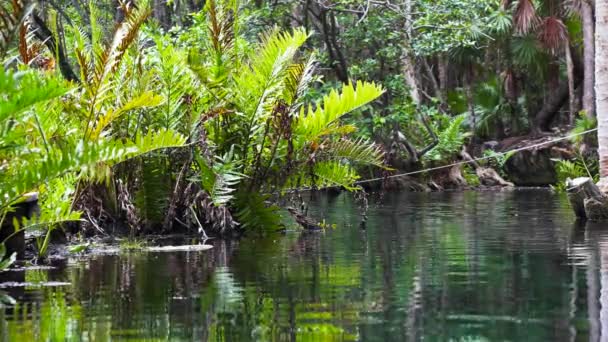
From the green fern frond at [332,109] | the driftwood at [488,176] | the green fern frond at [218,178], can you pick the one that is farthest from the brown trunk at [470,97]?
the green fern frond at [218,178]

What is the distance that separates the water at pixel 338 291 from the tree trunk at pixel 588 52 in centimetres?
1413

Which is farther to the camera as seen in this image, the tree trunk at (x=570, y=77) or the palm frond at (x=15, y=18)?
the tree trunk at (x=570, y=77)

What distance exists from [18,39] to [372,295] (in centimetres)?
467

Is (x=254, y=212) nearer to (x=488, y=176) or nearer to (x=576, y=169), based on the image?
(x=576, y=169)

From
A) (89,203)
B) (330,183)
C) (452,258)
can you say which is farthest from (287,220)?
(452,258)

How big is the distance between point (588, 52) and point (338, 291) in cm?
1968

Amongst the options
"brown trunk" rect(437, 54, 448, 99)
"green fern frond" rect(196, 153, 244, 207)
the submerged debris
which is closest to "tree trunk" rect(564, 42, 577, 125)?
"brown trunk" rect(437, 54, 448, 99)

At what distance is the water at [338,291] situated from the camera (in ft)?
15.7

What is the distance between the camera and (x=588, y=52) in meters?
24.5

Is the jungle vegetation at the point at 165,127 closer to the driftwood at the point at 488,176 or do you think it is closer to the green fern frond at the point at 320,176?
the green fern frond at the point at 320,176

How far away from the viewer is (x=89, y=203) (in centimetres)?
1073

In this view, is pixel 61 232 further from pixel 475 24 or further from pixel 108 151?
pixel 475 24

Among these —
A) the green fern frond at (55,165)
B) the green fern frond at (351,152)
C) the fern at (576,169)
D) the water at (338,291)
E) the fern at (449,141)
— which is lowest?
the water at (338,291)

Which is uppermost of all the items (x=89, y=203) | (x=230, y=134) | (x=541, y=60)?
(x=541, y=60)
